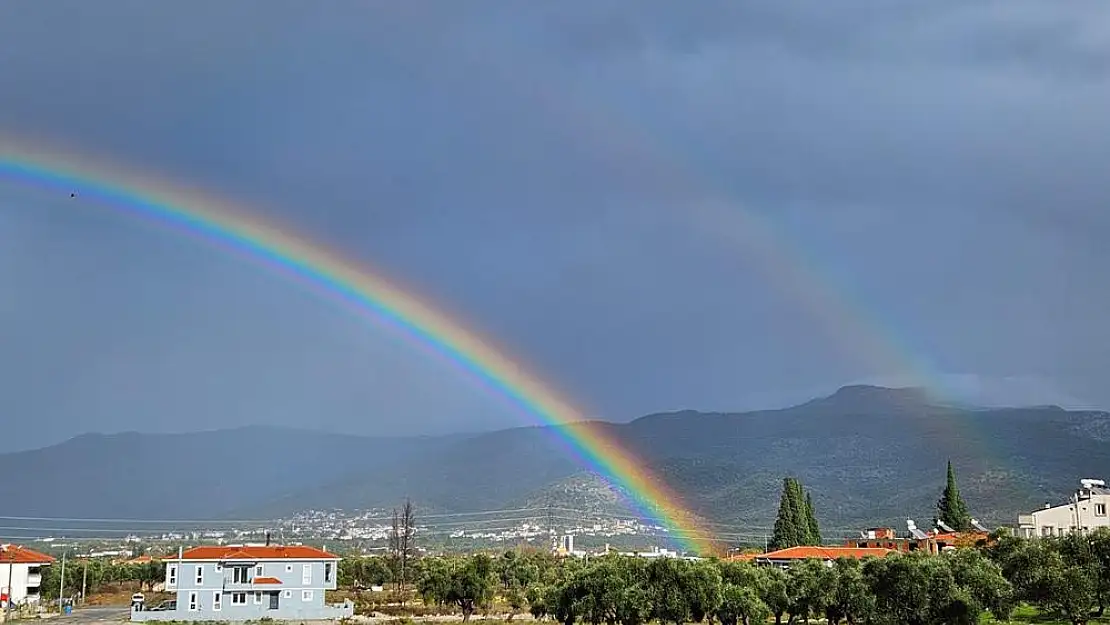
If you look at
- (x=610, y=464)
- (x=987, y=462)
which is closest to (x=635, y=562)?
(x=610, y=464)

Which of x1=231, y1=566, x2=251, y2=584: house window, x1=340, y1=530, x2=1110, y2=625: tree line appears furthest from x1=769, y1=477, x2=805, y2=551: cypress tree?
x1=340, y1=530, x2=1110, y2=625: tree line

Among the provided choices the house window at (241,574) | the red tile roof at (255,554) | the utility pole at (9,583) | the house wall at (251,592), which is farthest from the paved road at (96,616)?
the house window at (241,574)

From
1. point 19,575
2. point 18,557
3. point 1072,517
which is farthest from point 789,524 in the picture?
point 18,557

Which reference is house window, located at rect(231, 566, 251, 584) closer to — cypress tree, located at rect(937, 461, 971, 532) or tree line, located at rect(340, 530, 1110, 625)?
tree line, located at rect(340, 530, 1110, 625)

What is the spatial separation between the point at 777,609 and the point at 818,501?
14116 centimetres

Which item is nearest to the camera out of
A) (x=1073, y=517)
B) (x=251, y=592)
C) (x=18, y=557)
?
(x=251, y=592)

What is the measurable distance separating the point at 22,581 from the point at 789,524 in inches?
2774

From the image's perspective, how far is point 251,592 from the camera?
253ft

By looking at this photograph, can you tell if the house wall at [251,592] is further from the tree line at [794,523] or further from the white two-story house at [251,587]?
the tree line at [794,523]

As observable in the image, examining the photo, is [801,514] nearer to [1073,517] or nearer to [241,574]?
[1073,517]

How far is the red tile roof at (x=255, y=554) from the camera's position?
77.9m

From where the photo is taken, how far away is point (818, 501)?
191 metres

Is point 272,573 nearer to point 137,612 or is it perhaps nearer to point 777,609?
point 137,612

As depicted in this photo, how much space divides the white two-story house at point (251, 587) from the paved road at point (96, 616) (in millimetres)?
3182
